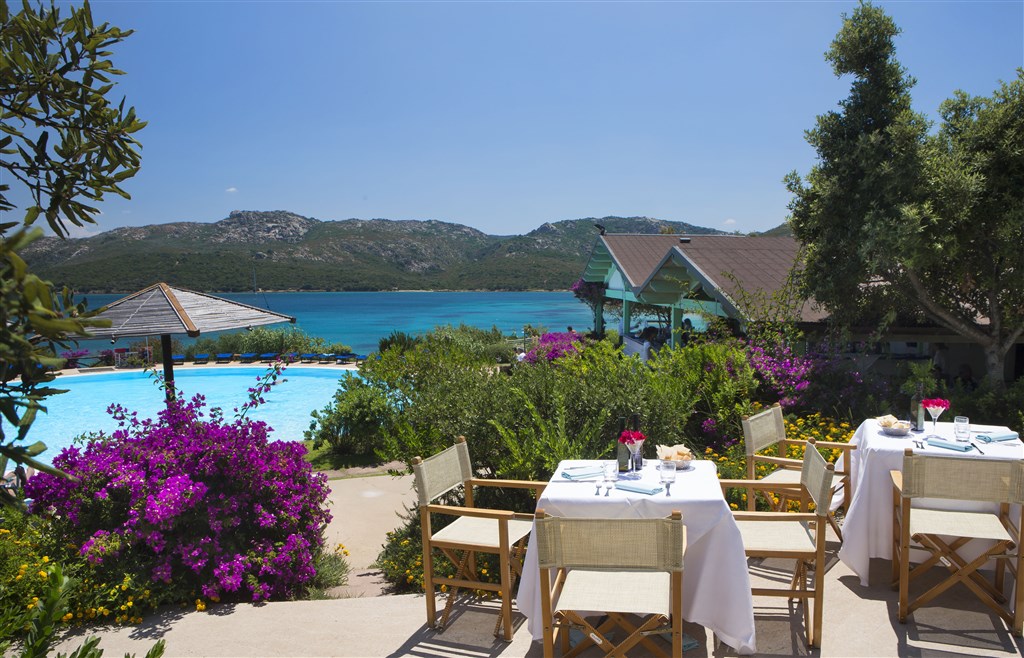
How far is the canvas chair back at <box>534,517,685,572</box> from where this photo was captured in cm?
311

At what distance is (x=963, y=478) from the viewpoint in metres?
3.89

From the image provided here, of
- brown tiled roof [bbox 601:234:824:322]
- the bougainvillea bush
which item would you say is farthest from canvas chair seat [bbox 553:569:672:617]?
brown tiled roof [bbox 601:234:824:322]

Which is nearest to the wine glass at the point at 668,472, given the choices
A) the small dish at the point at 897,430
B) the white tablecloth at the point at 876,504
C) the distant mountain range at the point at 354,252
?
the white tablecloth at the point at 876,504

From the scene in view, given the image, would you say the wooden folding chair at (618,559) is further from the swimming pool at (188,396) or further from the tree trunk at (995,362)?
the swimming pool at (188,396)

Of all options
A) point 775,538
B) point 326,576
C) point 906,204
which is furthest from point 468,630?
point 906,204

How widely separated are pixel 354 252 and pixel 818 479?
4402 inches

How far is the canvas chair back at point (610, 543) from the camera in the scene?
123 inches

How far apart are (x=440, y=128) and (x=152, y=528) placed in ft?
65.5

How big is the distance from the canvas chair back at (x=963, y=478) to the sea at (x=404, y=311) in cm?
4646

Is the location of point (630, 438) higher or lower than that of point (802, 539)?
higher

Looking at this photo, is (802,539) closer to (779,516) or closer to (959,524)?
(779,516)

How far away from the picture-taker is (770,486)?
4.43 m

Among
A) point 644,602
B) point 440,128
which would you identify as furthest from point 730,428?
point 440,128

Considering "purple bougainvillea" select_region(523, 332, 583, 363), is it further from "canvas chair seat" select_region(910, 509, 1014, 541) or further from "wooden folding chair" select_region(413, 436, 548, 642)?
"canvas chair seat" select_region(910, 509, 1014, 541)
